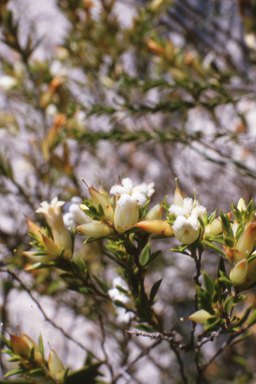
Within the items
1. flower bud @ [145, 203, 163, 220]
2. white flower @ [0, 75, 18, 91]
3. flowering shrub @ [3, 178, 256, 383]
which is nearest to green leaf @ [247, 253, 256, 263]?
flowering shrub @ [3, 178, 256, 383]

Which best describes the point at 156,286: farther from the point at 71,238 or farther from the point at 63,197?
the point at 63,197

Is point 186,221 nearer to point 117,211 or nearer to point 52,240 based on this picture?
point 117,211

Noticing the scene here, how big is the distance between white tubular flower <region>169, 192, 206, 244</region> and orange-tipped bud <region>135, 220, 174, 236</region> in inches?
0.6

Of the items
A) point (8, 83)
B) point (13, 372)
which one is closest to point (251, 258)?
point (13, 372)

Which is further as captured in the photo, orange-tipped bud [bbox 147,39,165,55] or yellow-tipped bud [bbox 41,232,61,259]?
orange-tipped bud [bbox 147,39,165,55]

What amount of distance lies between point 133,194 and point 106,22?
2.93ft

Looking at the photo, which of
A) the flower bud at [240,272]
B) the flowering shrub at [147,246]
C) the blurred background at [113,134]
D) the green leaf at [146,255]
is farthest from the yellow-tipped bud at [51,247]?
the blurred background at [113,134]

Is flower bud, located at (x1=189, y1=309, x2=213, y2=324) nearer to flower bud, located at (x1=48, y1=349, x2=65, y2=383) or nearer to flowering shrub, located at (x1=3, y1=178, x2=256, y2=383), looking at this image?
flowering shrub, located at (x1=3, y1=178, x2=256, y2=383)

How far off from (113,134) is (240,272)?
1.68ft

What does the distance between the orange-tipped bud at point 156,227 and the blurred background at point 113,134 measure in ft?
1.25

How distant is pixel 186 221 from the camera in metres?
0.29

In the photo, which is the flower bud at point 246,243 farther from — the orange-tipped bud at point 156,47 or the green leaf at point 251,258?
the orange-tipped bud at point 156,47

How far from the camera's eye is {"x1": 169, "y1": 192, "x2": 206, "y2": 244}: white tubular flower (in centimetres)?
29

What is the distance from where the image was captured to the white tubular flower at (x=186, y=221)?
11.6 inches
